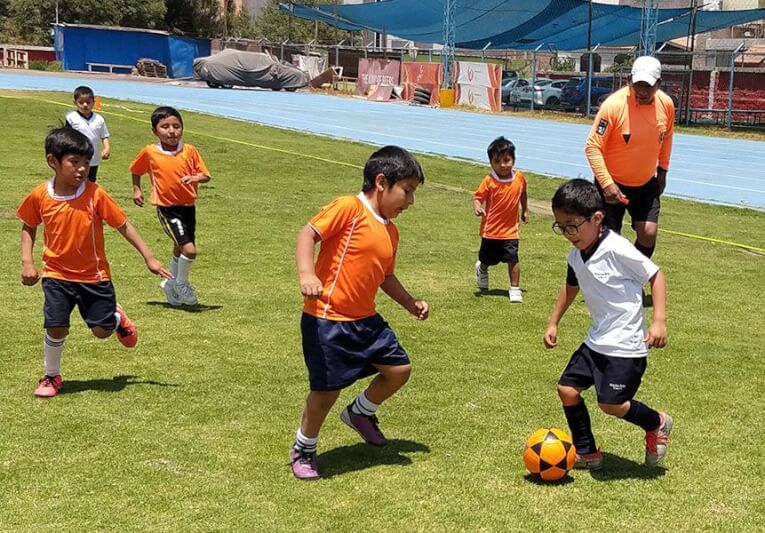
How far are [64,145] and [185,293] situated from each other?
9.34 ft

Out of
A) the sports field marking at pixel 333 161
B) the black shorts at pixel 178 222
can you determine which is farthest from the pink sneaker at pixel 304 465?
the sports field marking at pixel 333 161

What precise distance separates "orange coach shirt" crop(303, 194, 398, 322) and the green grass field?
2.91 ft

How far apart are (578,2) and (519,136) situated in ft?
61.7

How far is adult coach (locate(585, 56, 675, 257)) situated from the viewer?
28.6 feet

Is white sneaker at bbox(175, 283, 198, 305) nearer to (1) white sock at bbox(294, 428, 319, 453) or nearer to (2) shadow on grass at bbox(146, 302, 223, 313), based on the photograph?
(2) shadow on grass at bbox(146, 302, 223, 313)

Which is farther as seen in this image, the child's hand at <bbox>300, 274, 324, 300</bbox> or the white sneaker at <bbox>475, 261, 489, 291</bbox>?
the white sneaker at <bbox>475, 261, 489, 291</bbox>

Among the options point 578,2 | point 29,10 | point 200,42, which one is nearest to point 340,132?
point 578,2

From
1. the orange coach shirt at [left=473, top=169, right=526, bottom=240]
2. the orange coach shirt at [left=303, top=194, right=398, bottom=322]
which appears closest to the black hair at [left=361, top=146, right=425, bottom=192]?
the orange coach shirt at [left=303, top=194, right=398, bottom=322]

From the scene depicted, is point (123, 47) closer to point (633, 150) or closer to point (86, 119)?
point (86, 119)

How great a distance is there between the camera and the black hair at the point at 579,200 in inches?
185

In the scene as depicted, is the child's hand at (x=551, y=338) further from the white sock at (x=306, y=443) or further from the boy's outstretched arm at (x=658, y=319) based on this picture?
the white sock at (x=306, y=443)

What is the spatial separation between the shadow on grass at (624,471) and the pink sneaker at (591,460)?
0.11ft

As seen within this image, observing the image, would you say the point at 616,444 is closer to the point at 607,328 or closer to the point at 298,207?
the point at 607,328

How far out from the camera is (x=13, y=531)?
415cm
